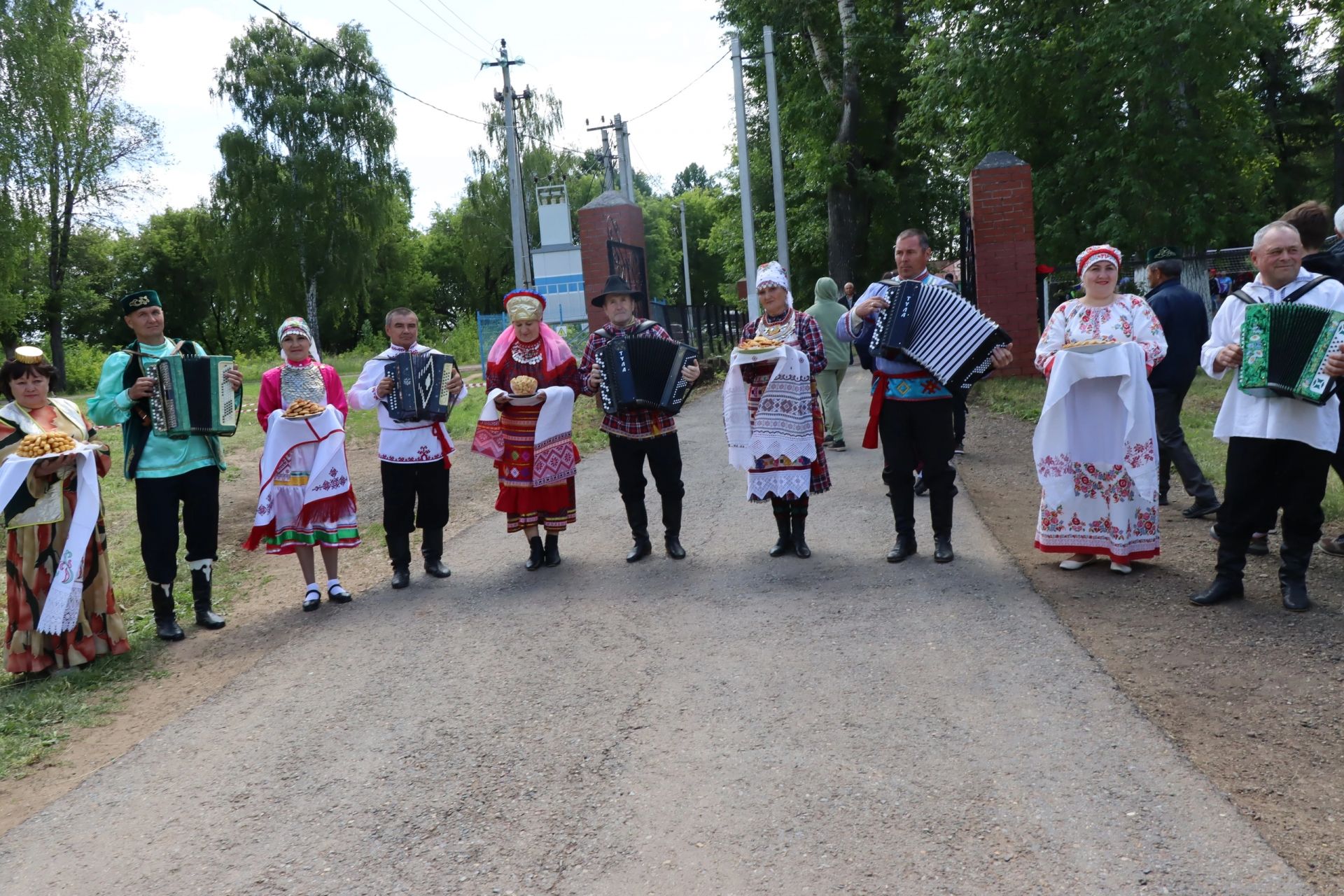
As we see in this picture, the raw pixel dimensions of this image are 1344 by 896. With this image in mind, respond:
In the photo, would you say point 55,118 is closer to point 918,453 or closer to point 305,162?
point 305,162

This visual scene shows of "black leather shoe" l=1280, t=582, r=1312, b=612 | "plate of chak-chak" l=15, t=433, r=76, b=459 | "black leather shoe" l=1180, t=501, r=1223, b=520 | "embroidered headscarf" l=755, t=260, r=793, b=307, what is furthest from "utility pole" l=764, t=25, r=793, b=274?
"plate of chak-chak" l=15, t=433, r=76, b=459

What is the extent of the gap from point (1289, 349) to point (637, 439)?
13.0 feet

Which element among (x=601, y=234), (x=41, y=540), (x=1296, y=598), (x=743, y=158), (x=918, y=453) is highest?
(x=743, y=158)

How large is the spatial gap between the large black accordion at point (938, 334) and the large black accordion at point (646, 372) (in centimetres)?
134

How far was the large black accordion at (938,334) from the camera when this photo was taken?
21.7ft

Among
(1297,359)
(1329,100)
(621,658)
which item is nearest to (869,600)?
(621,658)

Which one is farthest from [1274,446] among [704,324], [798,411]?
[704,324]

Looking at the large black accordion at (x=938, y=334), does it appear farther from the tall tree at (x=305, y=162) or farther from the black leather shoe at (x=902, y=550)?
the tall tree at (x=305, y=162)

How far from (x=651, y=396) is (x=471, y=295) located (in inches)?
2818

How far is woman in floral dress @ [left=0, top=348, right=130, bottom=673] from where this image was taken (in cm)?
587

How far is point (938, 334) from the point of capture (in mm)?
6719

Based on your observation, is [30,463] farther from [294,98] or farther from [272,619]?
[294,98]

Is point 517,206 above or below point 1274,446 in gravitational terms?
above

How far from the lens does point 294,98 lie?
39.7 m
